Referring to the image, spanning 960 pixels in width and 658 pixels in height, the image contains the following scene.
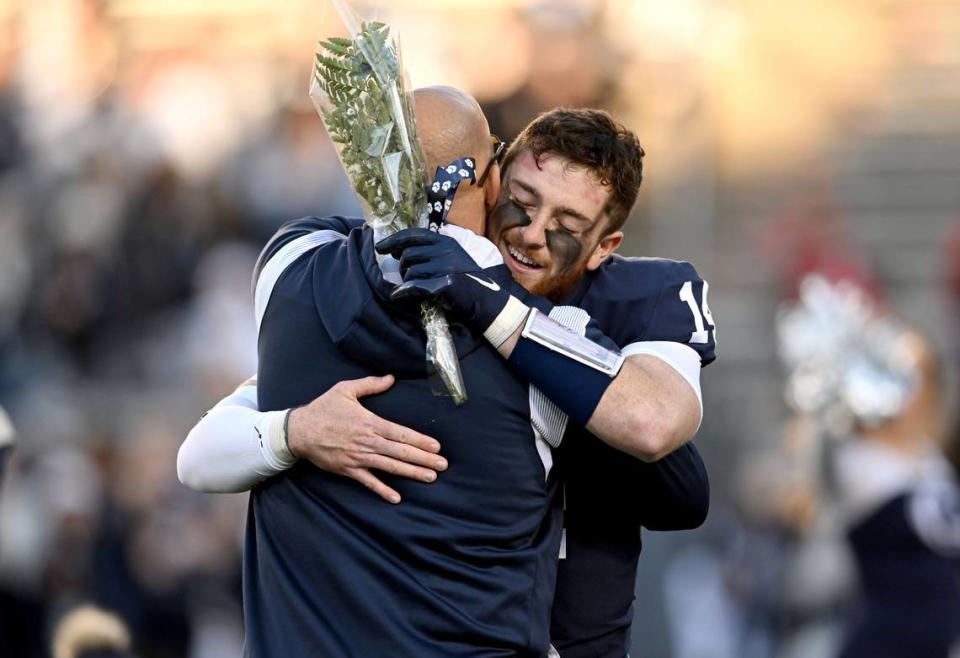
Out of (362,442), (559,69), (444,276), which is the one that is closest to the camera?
(444,276)

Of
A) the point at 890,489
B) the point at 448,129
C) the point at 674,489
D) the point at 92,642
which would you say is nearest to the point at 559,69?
the point at 890,489

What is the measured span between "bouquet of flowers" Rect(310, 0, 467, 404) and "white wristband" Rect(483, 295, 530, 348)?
3.0 inches

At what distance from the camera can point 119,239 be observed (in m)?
8.80

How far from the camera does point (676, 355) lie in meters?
3.15

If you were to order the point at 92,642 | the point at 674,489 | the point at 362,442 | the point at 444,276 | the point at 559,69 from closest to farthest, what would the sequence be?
the point at 444,276
the point at 362,442
the point at 674,489
the point at 92,642
the point at 559,69

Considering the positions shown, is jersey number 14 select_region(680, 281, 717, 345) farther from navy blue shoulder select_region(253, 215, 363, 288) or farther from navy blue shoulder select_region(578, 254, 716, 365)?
navy blue shoulder select_region(253, 215, 363, 288)

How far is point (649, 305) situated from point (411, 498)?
→ 61cm

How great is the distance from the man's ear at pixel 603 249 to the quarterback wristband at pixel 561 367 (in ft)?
0.94

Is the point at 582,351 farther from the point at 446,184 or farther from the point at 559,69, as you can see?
the point at 559,69

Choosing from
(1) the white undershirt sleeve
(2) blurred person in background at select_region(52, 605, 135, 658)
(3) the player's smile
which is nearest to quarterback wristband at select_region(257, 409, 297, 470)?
(1) the white undershirt sleeve

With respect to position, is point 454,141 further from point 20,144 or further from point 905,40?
point 905,40

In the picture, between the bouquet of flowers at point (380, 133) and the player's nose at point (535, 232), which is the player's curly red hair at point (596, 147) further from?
the bouquet of flowers at point (380, 133)

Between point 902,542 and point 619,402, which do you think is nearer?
point 619,402

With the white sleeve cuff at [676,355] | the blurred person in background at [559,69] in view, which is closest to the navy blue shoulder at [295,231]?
the white sleeve cuff at [676,355]
